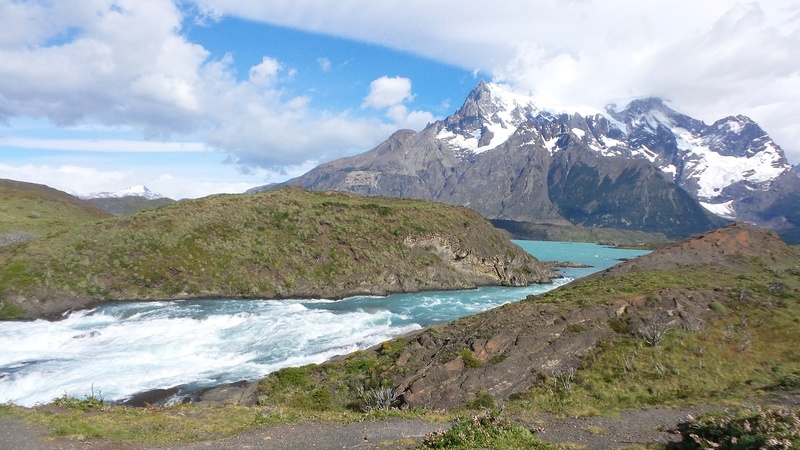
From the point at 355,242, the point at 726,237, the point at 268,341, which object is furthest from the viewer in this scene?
the point at 355,242

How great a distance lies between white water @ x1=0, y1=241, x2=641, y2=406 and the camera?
34.2m

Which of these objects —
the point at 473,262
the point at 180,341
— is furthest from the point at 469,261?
the point at 180,341

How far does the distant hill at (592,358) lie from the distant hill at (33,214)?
253 feet

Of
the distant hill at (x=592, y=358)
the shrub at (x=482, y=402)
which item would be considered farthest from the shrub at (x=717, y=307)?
the shrub at (x=482, y=402)

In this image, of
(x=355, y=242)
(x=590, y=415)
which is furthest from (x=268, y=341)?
(x=355, y=242)

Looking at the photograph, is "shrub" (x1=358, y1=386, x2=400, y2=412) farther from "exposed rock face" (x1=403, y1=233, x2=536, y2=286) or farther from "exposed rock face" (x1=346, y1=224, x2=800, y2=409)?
"exposed rock face" (x1=403, y1=233, x2=536, y2=286)

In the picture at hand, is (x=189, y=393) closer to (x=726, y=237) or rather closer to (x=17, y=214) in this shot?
(x=726, y=237)

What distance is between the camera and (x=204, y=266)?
71.4 metres

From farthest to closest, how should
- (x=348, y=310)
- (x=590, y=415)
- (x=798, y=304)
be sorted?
(x=348, y=310) < (x=798, y=304) < (x=590, y=415)

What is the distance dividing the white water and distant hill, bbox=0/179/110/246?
39.4 m

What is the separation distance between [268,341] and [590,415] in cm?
3625

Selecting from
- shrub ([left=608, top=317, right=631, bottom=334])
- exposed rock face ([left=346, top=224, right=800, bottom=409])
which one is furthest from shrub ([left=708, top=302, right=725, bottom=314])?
shrub ([left=608, top=317, right=631, bottom=334])

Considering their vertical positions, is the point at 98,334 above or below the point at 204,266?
below

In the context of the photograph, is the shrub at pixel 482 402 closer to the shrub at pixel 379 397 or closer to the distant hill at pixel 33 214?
the shrub at pixel 379 397
